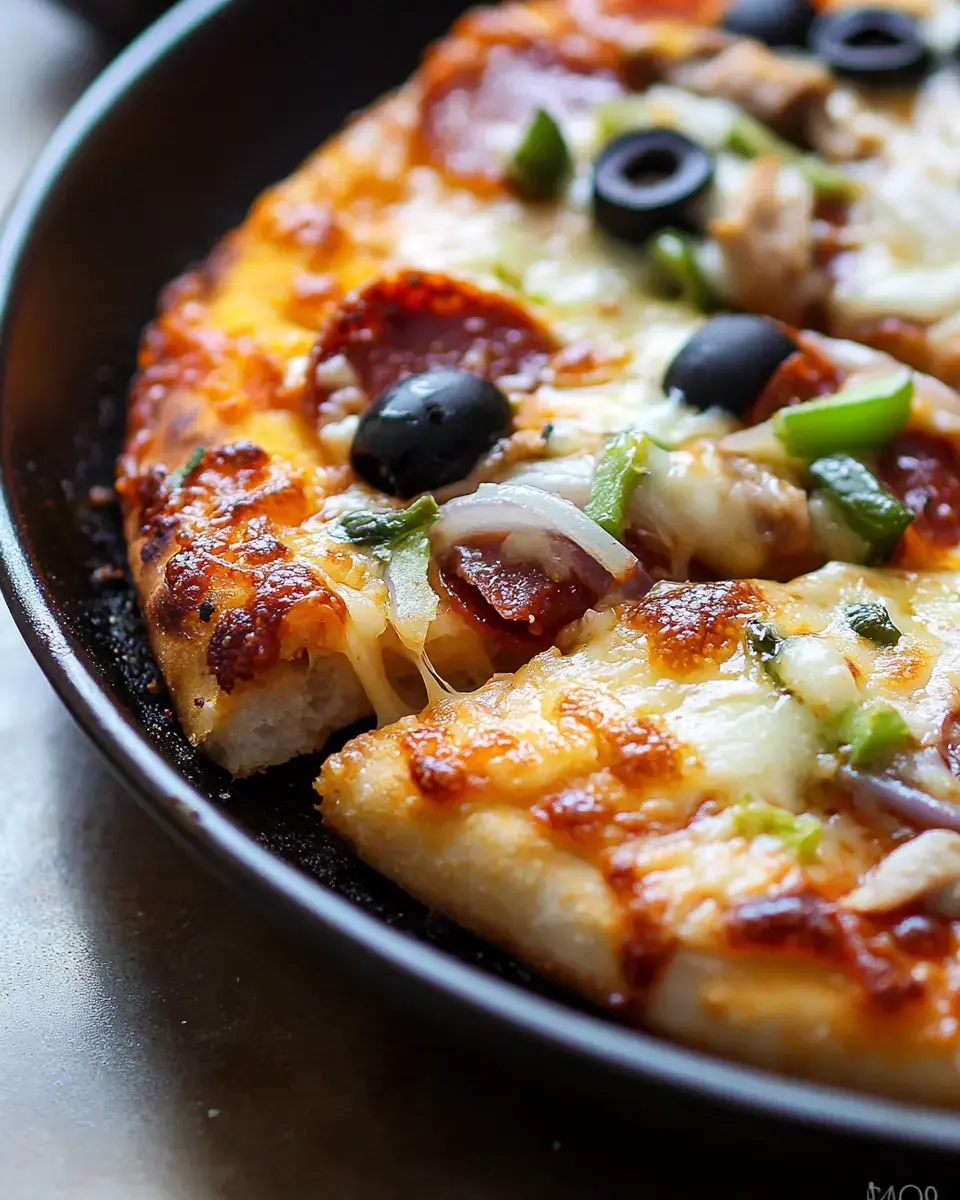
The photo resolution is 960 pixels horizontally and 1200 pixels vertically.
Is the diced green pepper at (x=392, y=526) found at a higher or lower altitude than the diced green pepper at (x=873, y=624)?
higher

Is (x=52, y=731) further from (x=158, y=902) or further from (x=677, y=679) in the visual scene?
(x=677, y=679)

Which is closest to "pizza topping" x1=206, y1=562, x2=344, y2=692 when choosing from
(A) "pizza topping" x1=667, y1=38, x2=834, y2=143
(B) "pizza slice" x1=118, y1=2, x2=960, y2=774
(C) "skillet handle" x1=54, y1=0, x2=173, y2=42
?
(B) "pizza slice" x1=118, y1=2, x2=960, y2=774

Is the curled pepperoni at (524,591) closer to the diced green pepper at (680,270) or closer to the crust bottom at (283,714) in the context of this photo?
the crust bottom at (283,714)

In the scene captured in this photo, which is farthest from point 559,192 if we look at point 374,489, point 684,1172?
point 684,1172

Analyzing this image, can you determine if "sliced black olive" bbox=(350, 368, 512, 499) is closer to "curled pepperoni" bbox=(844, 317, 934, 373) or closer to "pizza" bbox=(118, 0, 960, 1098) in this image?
"pizza" bbox=(118, 0, 960, 1098)

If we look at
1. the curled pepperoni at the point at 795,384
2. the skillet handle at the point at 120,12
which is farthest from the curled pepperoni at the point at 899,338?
the skillet handle at the point at 120,12

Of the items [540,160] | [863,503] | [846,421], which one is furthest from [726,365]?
[540,160]

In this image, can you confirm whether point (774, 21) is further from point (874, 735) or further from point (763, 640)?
point (874, 735)
